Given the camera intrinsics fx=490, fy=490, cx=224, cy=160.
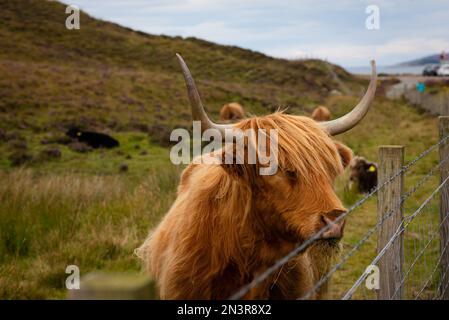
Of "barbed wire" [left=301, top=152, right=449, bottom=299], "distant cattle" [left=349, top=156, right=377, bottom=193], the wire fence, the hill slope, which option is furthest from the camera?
the hill slope

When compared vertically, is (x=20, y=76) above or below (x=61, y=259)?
above

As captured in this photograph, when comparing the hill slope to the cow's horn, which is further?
the hill slope

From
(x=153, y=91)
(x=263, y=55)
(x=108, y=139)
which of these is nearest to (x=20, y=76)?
(x=153, y=91)

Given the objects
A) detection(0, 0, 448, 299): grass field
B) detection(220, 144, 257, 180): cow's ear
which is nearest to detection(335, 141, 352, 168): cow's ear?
detection(220, 144, 257, 180): cow's ear

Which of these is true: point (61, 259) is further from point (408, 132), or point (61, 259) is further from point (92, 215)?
point (408, 132)

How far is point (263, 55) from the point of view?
54.1 meters

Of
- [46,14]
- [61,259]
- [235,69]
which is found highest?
[46,14]

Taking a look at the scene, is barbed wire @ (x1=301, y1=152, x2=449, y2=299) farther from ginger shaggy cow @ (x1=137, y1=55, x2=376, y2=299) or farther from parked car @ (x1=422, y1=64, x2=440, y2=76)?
parked car @ (x1=422, y1=64, x2=440, y2=76)

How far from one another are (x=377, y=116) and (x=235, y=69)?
23.8 meters

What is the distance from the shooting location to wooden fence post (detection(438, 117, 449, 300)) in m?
4.39

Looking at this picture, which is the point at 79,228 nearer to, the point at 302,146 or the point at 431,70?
the point at 302,146

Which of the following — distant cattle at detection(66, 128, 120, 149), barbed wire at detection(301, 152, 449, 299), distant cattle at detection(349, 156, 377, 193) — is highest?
distant cattle at detection(66, 128, 120, 149)

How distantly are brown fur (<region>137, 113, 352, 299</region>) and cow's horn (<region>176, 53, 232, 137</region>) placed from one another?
0.25 m
